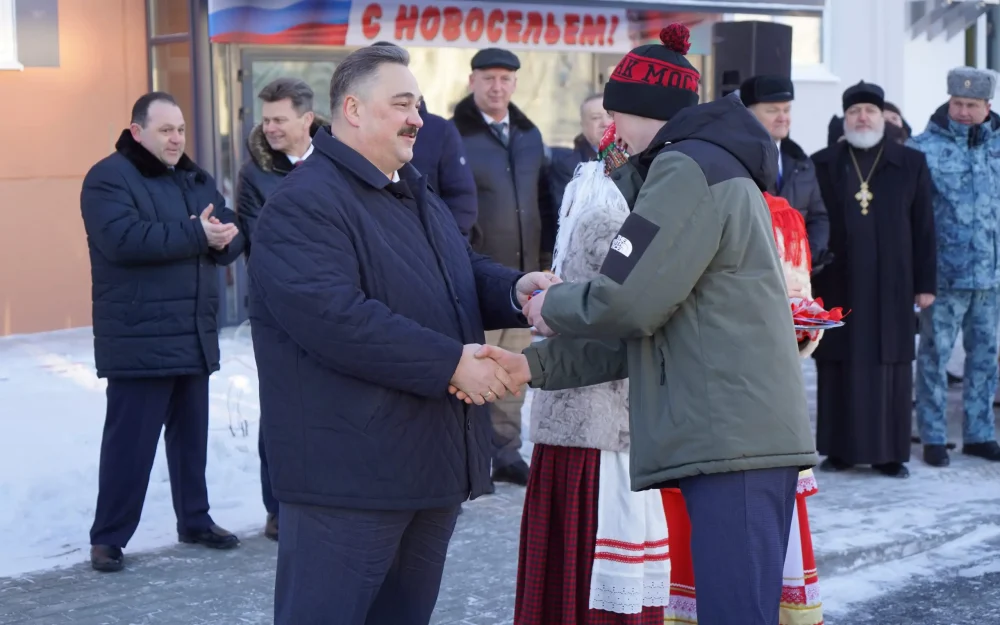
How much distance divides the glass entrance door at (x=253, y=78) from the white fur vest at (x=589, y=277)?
7263 mm

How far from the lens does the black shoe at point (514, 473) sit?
7.38 meters

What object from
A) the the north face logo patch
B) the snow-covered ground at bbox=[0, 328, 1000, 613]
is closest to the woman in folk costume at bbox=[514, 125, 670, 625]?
the the north face logo patch

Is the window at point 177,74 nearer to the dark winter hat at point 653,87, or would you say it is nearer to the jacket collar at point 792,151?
the jacket collar at point 792,151

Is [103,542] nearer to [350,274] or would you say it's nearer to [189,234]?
[189,234]

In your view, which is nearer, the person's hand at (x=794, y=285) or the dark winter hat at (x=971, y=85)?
the person's hand at (x=794, y=285)

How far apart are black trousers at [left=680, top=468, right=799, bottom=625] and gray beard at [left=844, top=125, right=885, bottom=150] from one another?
4545 mm

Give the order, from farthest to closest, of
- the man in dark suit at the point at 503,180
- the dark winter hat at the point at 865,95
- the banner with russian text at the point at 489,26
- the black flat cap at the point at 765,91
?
the banner with russian text at the point at 489,26
the dark winter hat at the point at 865,95
the man in dark suit at the point at 503,180
the black flat cap at the point at 765,91

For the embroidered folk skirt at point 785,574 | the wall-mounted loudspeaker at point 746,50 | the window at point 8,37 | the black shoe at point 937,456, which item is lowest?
the black shoe at point 937,456

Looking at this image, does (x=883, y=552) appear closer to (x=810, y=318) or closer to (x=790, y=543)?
(x=790, y=543)

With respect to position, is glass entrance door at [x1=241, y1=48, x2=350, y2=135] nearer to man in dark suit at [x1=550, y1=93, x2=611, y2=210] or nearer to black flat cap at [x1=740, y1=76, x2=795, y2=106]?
man in dark suit at [x1=550, y1=93, x2=611, y2=210]

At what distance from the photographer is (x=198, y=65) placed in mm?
11484

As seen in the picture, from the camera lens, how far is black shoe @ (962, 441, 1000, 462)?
825 centimetres

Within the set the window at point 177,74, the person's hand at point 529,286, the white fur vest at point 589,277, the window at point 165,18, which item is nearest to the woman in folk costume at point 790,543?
the white fur vest at point 589,277

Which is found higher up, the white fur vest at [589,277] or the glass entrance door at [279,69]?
the glass entrance door at [279,69]
